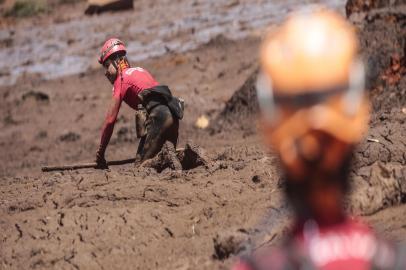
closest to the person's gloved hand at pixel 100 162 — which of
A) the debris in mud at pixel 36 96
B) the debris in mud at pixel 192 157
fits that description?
the debris in mud at pixel 192 157

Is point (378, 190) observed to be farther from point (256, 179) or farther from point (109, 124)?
point (109, 124)

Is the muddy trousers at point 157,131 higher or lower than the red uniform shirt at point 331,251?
lower

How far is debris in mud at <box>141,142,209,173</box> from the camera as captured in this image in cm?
714

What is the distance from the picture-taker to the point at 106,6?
26484 millimetres

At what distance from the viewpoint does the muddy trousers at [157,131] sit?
7.47 meters

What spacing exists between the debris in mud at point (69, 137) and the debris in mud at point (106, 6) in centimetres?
1252

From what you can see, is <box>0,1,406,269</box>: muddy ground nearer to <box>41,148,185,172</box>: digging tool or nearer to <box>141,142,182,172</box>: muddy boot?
<box>141,142,182,172</box>: muddy boot

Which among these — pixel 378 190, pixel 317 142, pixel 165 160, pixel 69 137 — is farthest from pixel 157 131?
pixel 69 137

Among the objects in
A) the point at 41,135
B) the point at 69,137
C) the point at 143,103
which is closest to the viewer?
the point at 143,103

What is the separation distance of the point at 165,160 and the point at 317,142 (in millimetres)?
5573

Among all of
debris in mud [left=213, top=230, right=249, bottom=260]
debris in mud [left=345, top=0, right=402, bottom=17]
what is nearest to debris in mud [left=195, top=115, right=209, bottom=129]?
debris in mud [left=345, top=0, right=402, bottom=17]

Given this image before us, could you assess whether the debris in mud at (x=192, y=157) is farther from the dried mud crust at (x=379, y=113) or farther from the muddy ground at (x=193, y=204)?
the dried mud crust at (x=379, y=113)

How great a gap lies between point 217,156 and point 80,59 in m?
13.3

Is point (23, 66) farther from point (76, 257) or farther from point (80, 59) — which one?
point (76, 257)
